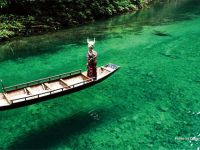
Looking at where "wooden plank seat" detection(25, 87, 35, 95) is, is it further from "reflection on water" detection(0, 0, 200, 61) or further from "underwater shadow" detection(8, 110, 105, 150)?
"reflection on water" detection(0, 0, 200, 61)

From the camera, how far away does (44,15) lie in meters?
35.5

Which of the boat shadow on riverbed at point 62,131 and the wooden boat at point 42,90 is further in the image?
the boat shadow on riverbed at point 62,131

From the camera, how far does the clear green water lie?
1456cm

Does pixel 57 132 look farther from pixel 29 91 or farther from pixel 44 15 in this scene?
pixel 44 15

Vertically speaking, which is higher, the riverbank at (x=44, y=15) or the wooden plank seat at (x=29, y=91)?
the riverbank at (x=44, y=15)

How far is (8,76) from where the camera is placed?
22.0 m

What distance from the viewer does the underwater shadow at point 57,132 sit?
553 inches

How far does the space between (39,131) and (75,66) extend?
9731mm

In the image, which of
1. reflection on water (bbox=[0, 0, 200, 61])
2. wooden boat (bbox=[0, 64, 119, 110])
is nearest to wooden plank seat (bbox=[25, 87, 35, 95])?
wooden boat (bbox=[0, 64, 119, 110])

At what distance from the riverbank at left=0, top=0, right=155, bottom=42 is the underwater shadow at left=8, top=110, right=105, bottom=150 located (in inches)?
683

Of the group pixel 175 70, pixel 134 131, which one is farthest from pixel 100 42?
pixel 134 131

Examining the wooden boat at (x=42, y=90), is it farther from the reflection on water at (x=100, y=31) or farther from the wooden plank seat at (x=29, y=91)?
the reflection on water at (x=100, y=31)

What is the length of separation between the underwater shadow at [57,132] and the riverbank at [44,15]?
56.9 feet

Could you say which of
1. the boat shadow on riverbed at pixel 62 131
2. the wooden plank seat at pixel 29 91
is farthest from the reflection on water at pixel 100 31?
Result: the boat shadow on riverbed at pixel 62 131
